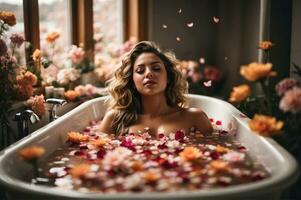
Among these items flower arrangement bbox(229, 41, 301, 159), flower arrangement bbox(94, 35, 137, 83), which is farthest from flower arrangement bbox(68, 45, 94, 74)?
flower arrangement bbox(229, 41, 301, 159)

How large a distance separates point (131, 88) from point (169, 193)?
1422mm

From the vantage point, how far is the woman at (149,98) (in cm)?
268

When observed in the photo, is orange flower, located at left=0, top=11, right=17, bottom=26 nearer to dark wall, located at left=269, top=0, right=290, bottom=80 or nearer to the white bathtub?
the white bathtub

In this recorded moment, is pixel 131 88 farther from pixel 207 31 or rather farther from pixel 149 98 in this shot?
pixel 207 31

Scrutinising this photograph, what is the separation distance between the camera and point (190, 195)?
1446 mm

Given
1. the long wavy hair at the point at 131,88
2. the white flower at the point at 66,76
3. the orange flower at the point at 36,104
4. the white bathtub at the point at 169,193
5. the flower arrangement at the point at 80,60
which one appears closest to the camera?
the white bathtub at the point at 169,193

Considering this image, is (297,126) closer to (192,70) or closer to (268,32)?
(268,32)

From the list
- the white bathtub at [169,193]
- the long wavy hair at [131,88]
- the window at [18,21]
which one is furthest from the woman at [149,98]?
the window at [18,21]

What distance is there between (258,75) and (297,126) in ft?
1.06

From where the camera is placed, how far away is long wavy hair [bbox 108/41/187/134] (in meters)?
2.79

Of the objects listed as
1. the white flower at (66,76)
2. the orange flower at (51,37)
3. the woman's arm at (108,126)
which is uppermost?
the orange flower at (51,37)

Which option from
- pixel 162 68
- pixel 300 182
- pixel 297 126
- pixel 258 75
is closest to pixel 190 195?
pixel 258 75

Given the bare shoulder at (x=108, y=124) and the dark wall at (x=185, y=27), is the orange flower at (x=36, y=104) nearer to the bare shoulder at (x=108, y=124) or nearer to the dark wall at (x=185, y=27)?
the bare shoulder at (x=108, y=124)

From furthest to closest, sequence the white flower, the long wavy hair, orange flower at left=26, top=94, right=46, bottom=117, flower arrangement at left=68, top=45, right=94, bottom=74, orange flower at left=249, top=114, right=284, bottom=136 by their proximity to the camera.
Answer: flower arrangement at left=68, top=45, right=94, bottom=74, the white flower, the long wavy hair, orange flower at left=26, top=94, right=46, bottom=117, orange flower at left=249, top=114, right=284, bottom=136
